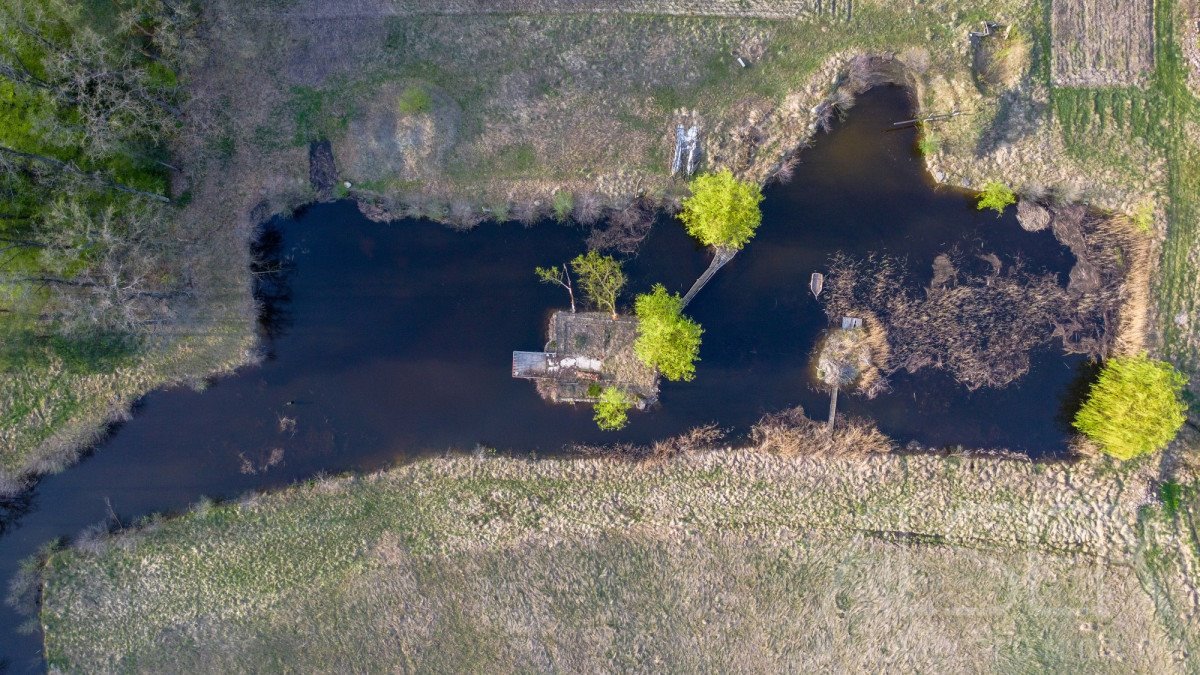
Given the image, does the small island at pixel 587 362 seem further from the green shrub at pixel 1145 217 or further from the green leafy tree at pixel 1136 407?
the green shrub at pixel 1145 217

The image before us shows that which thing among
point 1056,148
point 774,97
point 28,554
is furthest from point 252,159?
point 1056,148

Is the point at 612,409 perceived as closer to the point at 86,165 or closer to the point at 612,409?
the point at 612,409

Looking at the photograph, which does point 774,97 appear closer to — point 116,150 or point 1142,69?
point 1142,69

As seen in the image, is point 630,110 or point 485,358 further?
point 485,358

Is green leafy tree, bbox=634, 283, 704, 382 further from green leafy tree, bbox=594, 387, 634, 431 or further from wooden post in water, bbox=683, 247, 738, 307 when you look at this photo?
green leafy tree, bbox=594, 387, 634, 431

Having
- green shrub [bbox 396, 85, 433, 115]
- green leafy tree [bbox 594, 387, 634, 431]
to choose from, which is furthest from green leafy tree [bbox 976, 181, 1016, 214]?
green shrub [bbox 396, 85, 433, 115]

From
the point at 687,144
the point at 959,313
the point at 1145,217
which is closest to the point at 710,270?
the point at 687,144

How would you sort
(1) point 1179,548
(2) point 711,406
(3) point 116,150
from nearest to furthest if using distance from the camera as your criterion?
(3) point 116,150 < (1) point 1179,548 < (2) point 711,406
